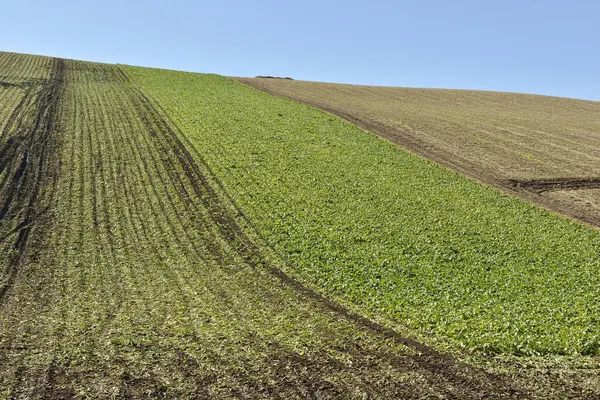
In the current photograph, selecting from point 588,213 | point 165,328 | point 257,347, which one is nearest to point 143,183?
point 165,328

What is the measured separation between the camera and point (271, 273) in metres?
20.5

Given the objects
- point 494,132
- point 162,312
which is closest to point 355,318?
point 162,312

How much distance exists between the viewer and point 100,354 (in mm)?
13289

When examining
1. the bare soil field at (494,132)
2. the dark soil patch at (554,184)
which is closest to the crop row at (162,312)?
the bare soil field at (494,132)

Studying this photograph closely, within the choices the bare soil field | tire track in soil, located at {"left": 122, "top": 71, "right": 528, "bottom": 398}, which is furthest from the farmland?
the bare soil field

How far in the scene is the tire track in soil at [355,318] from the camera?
1223 cm

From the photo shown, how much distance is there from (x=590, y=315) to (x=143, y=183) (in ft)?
74.1

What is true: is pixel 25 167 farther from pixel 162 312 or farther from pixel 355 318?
pixel 355 318

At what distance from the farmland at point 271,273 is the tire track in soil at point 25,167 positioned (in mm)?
138

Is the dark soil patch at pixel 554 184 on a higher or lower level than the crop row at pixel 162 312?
higher

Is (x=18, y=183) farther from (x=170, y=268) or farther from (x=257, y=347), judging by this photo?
(x=257, y=347)

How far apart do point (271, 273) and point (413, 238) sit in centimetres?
664

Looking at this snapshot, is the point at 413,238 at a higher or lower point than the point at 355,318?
higher

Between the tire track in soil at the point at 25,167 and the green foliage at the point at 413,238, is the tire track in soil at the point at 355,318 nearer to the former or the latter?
the green foliage at the point at 413,238
